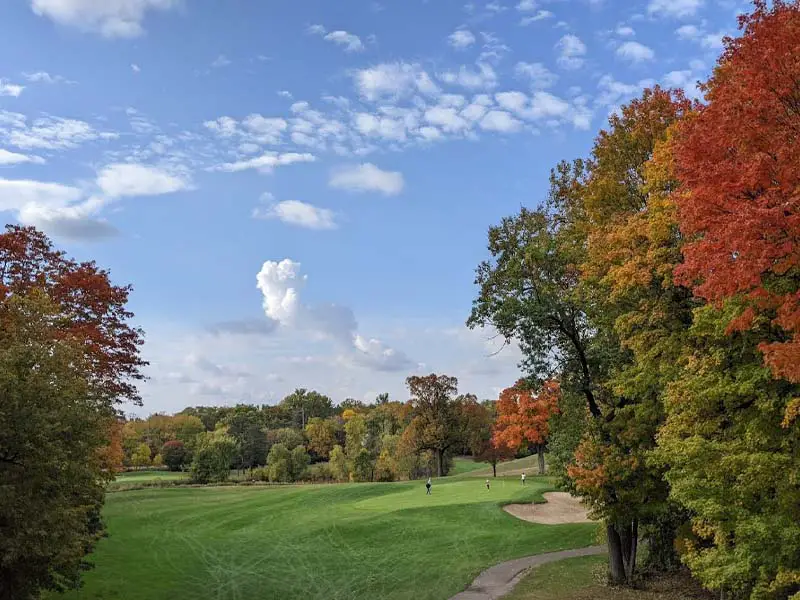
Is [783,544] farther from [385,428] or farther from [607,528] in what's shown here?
[385,428]

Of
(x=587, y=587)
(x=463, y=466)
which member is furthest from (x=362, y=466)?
(x=587, y=587)

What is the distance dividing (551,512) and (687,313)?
2679cm

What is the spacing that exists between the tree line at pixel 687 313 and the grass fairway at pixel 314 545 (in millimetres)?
9245

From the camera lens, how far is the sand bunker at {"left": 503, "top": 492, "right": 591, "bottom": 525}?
37.5m

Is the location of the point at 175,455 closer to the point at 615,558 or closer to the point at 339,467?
the point at 339,467

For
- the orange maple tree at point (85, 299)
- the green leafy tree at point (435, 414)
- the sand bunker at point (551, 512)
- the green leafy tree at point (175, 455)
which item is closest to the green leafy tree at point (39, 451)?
the orange maple tree at point (85, 299)

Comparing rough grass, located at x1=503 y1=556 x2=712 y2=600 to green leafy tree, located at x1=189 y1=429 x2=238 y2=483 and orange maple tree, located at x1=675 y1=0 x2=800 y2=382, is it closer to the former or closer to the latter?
orange maple tree, located at x1=675 y1=0 x2=800 y2=382

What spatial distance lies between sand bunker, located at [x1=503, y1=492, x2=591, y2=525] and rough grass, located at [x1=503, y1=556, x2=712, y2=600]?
11917 mm

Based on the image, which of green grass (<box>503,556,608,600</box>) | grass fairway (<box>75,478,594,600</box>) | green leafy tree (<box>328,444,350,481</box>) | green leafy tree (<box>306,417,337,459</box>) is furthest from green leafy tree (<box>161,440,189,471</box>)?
green grass (<box>503,556,608,600</box>)

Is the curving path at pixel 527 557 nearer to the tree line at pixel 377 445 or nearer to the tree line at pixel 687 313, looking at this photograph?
the tree line at pixel 687 313

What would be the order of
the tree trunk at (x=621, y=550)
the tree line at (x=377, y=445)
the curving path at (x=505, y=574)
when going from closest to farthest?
the tree trunk at (x=621, y=550) → the curving path at (x=505, y=574) → the tree line at (x=377, y=445)

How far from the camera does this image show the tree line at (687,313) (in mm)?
11469

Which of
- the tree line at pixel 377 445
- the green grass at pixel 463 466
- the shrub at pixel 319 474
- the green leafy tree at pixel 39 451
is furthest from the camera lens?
the green grass at pixel 463 466

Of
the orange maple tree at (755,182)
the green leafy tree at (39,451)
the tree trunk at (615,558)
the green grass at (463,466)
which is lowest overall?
the green grass at (463,466)
